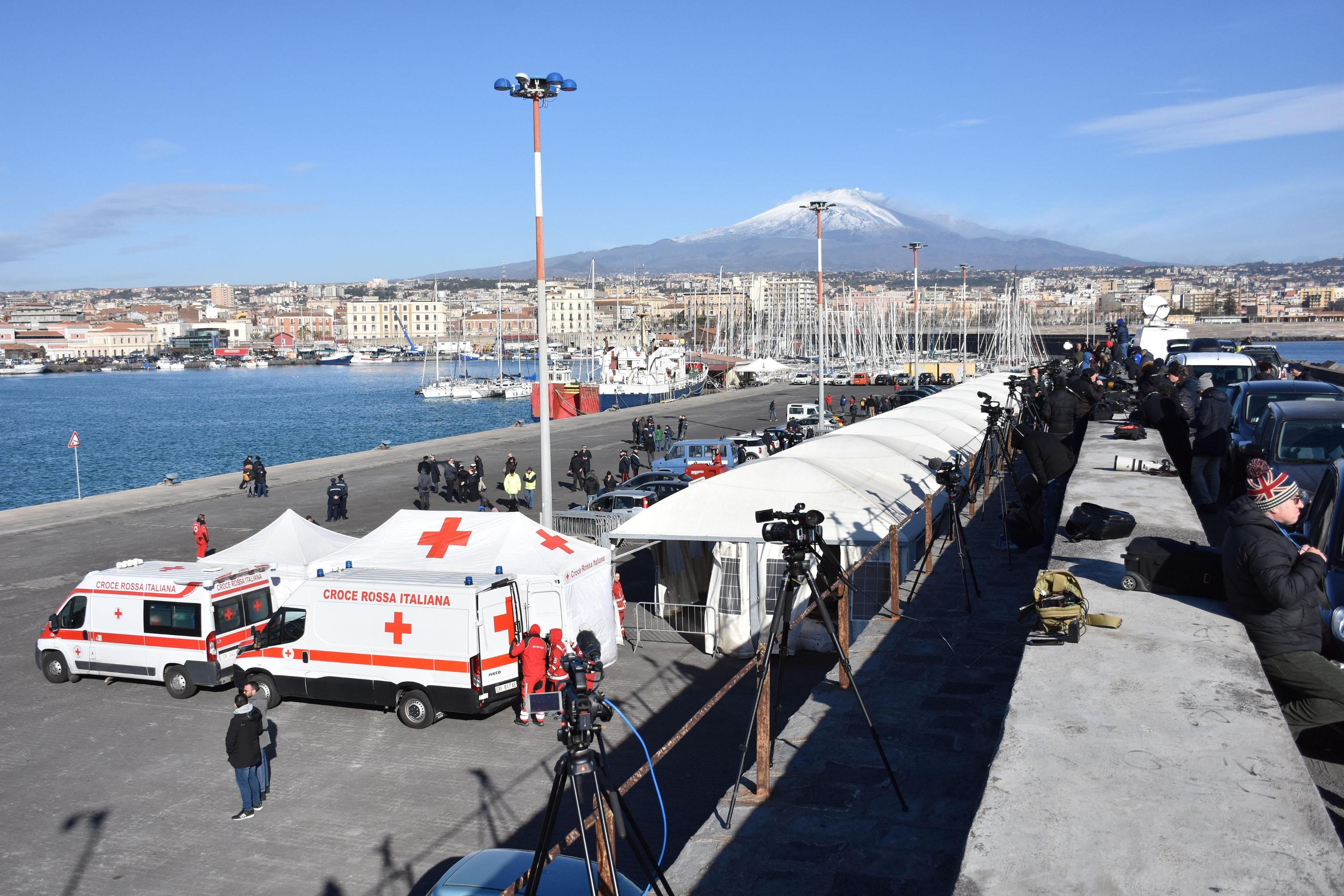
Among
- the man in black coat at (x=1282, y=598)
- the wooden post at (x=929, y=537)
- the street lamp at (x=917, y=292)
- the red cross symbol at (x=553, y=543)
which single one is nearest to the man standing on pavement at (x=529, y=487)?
the red cross symbol at (x=553, y=543)

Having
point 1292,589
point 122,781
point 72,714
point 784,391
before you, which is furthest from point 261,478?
point 784,391

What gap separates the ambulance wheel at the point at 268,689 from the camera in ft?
41.5

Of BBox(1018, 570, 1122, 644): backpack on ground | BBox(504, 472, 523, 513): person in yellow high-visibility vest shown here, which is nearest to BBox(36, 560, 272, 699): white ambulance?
BBox(1018, 570, 1122, 644): backpack on ground

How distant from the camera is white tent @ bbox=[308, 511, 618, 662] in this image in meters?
12.9

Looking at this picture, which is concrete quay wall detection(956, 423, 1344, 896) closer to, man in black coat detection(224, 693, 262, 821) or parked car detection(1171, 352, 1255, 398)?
man in black coat detection(224, 693, 262, 821)

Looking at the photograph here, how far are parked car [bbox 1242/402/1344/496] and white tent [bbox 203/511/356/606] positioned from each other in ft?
41.2

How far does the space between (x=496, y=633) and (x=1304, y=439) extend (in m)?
9.80

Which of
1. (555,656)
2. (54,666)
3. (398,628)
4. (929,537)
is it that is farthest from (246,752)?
(929,537)

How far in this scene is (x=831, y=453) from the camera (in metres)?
17.1

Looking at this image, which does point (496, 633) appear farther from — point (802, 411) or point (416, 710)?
point (802, 411)

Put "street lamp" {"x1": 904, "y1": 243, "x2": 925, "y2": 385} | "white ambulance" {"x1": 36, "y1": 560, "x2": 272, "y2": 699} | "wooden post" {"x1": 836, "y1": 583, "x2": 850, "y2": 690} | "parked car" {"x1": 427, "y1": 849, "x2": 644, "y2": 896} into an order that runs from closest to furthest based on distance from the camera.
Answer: "parked car" {"x1": 427, "y1": 849, "x2": 644, "y2": 896} < "wooden post" {"x1": 836, "y1": 583, "x2": 850, "y2": 690} < "white ambulance" {"x1": 36, "y1": 560, "x2": 272, "y2": 699} < "street lamp" {"x1": 904, "y1": 243, "x2": 925, "y2": 385}

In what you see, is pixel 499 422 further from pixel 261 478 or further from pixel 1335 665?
pixel 1335 665

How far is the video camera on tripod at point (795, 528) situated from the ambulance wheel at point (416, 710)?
6.82 m

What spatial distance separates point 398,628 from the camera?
11945mm
